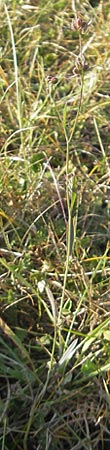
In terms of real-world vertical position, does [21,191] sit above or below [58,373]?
above

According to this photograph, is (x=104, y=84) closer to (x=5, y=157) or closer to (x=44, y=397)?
(x=5, y=157)

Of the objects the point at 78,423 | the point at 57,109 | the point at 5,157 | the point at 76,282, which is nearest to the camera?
the point at 78,423

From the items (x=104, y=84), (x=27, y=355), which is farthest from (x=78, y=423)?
(x=104, y=84)

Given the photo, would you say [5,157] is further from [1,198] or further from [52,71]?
[52,71]

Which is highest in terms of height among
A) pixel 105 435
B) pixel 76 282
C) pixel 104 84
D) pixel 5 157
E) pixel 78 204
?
pixel 104 84

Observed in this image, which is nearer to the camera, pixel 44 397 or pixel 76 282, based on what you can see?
pixel 44 397

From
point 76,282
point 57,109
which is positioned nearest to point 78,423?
point 76,282

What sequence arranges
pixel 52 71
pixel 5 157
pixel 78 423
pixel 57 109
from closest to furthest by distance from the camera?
pixel 78 423, pixel 5 157, pixel 57 109, pixel 52 71
